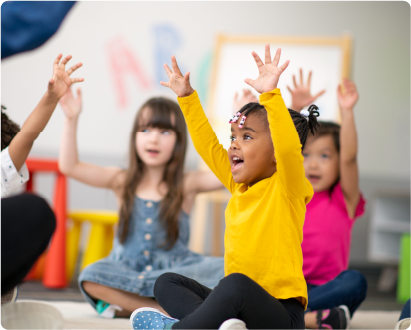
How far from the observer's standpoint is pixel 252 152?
0.63m

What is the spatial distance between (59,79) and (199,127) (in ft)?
0.78

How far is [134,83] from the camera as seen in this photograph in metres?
2.05

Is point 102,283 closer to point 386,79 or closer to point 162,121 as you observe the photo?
point 162,121

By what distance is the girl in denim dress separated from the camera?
2.98ft

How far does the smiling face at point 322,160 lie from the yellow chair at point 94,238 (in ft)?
2.28

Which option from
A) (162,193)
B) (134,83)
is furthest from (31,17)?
(134,83)

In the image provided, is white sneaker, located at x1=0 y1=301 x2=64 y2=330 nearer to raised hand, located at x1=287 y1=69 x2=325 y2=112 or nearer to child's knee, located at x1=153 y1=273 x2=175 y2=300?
child's knee, located at x1=153 y1=273 x2=175 y2=300

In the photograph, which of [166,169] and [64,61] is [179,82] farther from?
[166,169]

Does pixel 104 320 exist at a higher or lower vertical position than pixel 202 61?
lower

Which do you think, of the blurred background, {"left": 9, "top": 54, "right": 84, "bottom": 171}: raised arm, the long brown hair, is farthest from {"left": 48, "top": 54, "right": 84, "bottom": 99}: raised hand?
the blurred background

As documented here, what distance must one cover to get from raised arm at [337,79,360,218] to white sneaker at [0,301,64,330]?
0.60 m

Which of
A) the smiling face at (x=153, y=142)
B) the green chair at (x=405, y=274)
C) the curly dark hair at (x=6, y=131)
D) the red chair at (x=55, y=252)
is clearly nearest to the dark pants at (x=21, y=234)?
the curly dark hair at (x=6, y=131)

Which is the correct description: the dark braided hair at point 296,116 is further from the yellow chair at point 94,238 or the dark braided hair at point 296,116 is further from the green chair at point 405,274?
the green chair at point 405,274

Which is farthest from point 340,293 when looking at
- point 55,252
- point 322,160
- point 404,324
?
point 55,252
